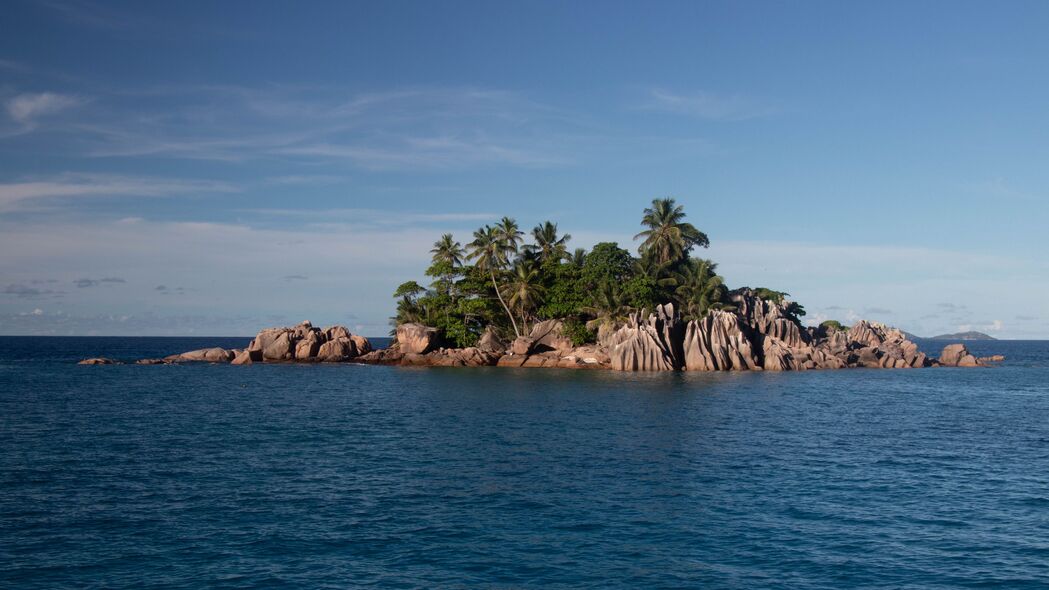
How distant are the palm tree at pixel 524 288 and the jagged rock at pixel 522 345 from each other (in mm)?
3568

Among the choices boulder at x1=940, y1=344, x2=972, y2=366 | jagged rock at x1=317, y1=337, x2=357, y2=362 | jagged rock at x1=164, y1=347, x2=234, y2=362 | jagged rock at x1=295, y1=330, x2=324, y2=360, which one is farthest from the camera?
boulder at x1=940, y1=344, x2=972, y2=366

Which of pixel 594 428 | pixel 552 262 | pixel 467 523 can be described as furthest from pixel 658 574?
pixel 552 262

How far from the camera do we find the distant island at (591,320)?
333 feet

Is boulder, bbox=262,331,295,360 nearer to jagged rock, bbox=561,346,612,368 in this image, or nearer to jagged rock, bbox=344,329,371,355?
jagged rock, bbox=344,329,371,355

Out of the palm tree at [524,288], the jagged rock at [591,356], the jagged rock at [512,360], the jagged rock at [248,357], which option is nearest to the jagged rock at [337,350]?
the jagged rock at [248,357]

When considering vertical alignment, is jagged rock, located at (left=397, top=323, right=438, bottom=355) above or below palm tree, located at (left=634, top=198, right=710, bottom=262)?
below

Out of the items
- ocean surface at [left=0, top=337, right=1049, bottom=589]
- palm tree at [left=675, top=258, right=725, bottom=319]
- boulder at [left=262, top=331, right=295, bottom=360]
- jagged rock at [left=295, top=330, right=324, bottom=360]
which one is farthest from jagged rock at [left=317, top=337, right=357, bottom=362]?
ocean surface at [left=0, top=337, right=1049, bottom=589]

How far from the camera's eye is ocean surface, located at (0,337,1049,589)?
23578 mm

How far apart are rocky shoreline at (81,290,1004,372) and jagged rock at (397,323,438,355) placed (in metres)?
0.14

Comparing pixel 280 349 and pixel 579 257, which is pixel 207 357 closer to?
pixel 280 349

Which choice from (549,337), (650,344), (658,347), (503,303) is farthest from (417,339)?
(658,347)

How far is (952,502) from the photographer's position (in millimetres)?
31703

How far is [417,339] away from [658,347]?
34.1 metres

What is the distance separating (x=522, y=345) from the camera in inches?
4242
